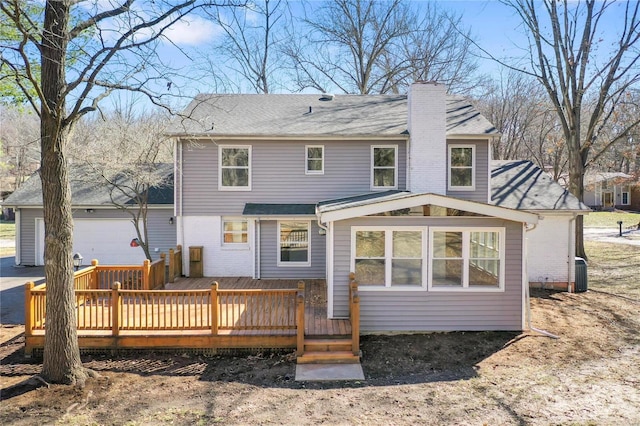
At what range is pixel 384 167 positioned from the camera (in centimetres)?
1303

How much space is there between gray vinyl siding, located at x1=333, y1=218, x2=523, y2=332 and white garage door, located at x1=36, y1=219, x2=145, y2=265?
1123 centimetres

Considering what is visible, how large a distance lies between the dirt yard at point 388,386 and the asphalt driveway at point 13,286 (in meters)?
1.31

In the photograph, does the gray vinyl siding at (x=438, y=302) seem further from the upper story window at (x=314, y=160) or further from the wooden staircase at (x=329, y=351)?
the upper story window at (x=314, y=160)

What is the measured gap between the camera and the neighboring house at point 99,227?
16031 millimetres

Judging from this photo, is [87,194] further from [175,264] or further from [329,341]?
[329,341]

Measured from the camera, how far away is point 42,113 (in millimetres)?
6344

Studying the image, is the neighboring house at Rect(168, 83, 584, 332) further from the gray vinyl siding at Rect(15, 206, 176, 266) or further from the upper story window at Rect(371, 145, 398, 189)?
the gray vinyl siding at Rect(15, 206, 176, 266)

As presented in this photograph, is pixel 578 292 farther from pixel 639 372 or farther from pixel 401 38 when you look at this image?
pixel 401 38

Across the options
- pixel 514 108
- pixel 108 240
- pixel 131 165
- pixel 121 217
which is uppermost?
pixel 514 108

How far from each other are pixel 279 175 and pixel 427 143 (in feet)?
16.3

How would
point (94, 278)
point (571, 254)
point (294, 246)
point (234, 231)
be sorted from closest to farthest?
point (94, 278) < point (571, 254) < point (294, 246) < point (234, 231)

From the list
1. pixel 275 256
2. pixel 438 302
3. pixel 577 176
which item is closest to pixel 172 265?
pixel 275 256

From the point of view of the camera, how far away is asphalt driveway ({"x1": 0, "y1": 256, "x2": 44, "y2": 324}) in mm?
10125

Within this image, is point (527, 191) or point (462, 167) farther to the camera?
point (527, 191)
